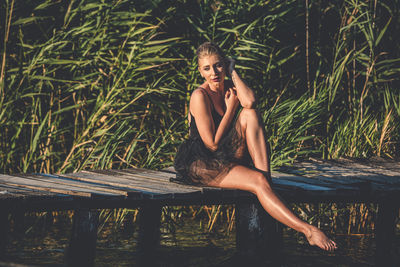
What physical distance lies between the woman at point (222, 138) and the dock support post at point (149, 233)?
0.30 m

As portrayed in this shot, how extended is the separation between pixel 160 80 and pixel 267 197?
255cm

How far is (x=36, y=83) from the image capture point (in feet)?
20.4

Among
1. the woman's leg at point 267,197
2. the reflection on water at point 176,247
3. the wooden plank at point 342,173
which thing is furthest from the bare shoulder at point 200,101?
the wooden plank at point 342,173

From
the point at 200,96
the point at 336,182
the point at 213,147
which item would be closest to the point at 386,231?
the point at 336,182

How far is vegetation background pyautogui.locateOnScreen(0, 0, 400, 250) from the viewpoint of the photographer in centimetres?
588

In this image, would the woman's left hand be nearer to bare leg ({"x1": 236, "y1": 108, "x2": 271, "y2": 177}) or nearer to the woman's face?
the woman's face

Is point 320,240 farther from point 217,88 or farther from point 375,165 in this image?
point 375,165

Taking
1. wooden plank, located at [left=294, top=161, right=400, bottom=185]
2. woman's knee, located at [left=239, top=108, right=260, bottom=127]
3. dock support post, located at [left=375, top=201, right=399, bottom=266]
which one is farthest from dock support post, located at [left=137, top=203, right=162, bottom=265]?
dock support post, located at [left=375, top=201, right=399, bottom=266]

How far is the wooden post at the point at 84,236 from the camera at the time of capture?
411 centimetres

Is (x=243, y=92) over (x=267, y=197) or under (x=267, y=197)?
over

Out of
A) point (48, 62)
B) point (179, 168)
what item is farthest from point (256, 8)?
point (179, 168)

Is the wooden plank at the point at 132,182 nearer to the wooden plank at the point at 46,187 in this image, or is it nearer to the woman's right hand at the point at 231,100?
the wooden plank at the point at 46,187

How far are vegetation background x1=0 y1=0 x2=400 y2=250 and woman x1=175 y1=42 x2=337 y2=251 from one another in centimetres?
112

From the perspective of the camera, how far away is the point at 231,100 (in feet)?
14.9
